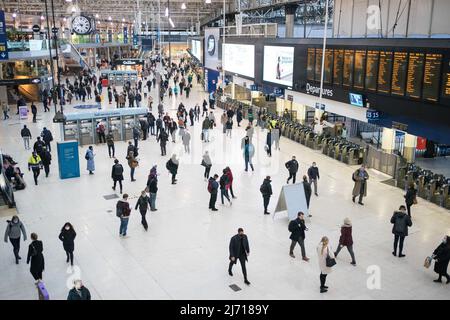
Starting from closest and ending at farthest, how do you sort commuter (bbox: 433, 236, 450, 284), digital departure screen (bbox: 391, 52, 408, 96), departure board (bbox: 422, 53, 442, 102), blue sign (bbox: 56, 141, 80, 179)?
commuter (bbox: 433, 236, 450, 284) → departure board (bbox: 422, 53, 442, 102) → digital departure screen (bbox: 391, 52, 408, 96) → blue sign (bbox: 56, 141, 80, 179)

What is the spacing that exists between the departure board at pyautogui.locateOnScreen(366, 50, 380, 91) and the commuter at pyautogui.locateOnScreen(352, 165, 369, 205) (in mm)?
3995

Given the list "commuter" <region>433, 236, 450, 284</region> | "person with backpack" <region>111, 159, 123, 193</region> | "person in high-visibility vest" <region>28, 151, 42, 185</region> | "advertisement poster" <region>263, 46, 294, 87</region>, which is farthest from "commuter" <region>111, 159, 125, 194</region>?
"advertisement poster" <region>263, 46, 294, 87</region>

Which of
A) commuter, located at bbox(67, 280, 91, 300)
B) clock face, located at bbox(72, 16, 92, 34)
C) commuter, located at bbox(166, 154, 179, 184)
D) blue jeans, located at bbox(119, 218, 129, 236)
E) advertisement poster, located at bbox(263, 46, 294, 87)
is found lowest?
blue jeans, located at bbox(119, 218, 129, 236)

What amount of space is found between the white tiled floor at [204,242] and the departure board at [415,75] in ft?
Result: 11.6

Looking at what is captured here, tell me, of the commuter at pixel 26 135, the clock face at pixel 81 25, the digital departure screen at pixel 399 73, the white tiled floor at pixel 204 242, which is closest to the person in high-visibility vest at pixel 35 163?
the white tiled floor at pixel 204 242

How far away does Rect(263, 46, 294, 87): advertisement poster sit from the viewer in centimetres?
2402

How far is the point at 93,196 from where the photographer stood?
1575 cm

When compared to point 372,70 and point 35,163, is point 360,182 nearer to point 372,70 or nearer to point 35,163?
point 372,70

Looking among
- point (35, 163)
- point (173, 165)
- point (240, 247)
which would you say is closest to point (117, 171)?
point (173, 165)

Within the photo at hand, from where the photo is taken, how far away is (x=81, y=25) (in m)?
28.2

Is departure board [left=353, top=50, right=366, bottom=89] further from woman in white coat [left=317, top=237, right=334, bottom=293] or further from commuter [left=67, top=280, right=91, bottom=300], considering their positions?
commuter [left=67, top=280, right=91, bottom=300]

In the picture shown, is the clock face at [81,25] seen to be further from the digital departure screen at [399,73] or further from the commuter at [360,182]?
the commuter at [360,182]

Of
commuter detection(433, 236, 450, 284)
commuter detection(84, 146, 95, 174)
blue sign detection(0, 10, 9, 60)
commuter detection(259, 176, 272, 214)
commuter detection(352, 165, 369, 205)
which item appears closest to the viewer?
commuter detection(433, 236, 450, 284)
